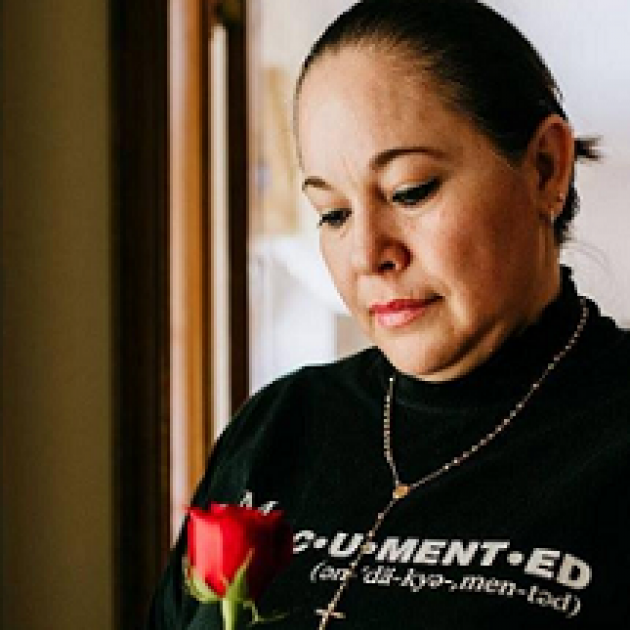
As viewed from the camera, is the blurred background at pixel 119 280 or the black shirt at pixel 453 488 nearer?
the black shirt at pixel 453 488

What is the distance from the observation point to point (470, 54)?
1.18 metres

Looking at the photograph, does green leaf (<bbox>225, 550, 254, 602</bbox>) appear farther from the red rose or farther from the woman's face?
the woman's face

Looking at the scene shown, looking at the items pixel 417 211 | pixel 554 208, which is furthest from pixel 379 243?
pixel 554 208

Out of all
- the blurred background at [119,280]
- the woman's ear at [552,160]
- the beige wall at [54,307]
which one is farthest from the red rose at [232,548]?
the beige wall at [54,307]

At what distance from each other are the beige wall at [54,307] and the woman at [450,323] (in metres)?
0.81

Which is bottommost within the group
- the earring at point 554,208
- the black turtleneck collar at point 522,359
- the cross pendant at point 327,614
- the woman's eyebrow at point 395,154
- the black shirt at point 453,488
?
the cross pendant at point 327,614

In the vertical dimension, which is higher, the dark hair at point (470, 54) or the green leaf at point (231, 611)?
the dark hair at point (470, 54)

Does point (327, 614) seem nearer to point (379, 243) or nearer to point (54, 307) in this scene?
point (379, 243)

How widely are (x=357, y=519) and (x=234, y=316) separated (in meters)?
0.81

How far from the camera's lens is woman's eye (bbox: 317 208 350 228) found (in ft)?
3.95

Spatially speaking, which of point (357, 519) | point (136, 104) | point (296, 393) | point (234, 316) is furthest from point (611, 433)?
point (136, 104)

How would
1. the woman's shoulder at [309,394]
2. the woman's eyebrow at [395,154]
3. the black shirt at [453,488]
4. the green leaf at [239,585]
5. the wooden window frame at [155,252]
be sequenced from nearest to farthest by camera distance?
the green leaf at [239,585] < the black shirt at [453,488] < the woman's eyebrow at [395,154] < the woman's shoulder at [309,394] < the wooden window frame at [155,252]

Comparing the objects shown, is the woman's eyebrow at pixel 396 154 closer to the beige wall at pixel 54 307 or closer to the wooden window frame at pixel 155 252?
the wooden window frame at pixel 155 252

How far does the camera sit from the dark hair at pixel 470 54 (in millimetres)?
1166
